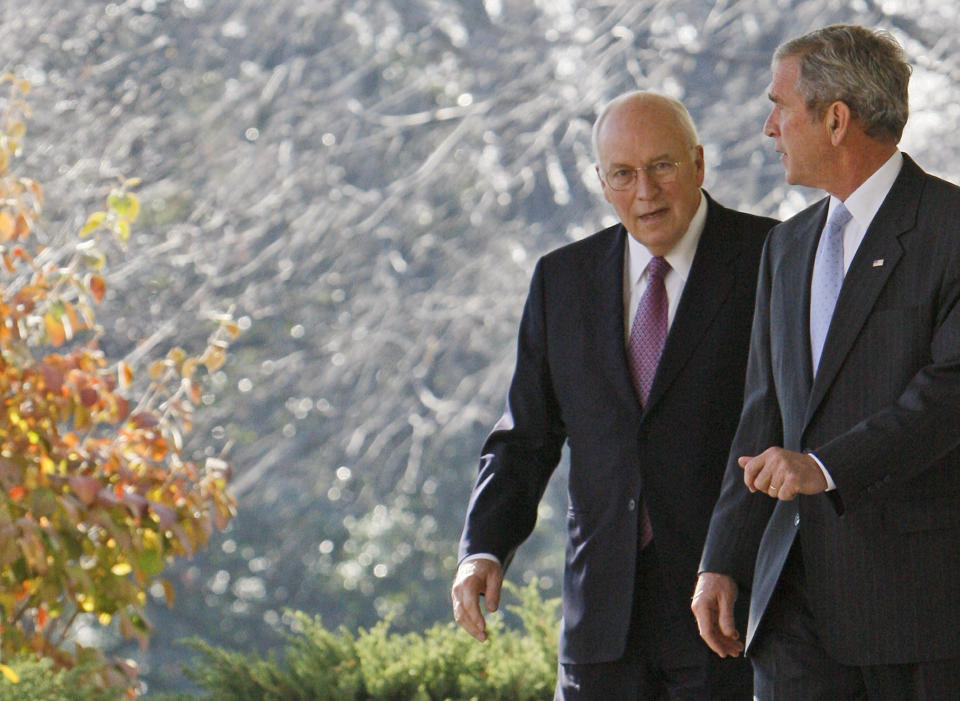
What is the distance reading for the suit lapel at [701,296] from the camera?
8.22ft

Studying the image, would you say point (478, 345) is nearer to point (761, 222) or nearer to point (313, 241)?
point (313, 241)

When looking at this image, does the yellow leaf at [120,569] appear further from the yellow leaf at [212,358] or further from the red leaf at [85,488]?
the yellow leaf at [212,358]

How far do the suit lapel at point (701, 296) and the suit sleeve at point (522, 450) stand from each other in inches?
11.5

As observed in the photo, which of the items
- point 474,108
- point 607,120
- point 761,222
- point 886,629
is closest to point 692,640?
point 886,629

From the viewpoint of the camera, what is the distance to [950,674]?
1.99 m

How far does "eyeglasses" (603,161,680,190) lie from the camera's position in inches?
102

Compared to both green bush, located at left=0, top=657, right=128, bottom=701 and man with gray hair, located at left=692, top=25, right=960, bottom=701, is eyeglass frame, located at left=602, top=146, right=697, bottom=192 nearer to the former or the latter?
man with gray hair, located at left=692, top=25, right=960, bottom=701

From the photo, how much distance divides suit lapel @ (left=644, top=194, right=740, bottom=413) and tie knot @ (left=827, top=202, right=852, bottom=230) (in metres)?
0.40

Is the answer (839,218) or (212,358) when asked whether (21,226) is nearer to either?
(212,358)

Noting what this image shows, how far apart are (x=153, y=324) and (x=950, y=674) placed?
17.2 feet

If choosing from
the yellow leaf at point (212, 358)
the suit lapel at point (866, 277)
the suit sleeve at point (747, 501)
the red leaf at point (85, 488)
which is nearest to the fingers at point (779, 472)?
the suit lapel at point (866, 277)

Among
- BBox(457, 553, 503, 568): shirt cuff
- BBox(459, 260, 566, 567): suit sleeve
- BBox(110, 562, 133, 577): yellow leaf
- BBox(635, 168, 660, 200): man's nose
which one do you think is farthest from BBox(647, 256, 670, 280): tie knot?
BBox(110, 562, 133, 577): yellow leaf

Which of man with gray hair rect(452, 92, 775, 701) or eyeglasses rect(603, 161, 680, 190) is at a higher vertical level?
eyeglasses rect(603, 161, 680, 190)

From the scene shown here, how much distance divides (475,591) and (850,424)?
0.77 m
